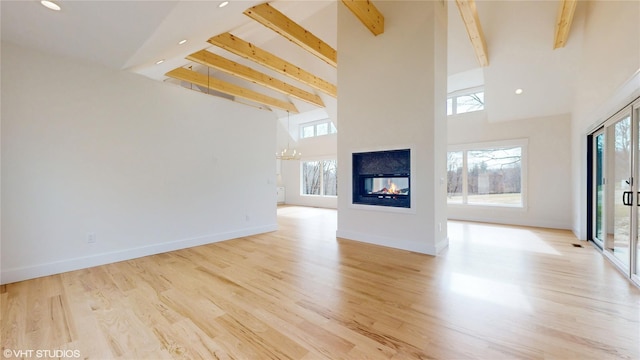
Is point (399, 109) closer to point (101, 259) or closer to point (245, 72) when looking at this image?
point (245, 72)

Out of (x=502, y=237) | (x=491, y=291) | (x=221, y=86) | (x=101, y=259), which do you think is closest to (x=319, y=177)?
(x=221, y=86)

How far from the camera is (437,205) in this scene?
372 cm

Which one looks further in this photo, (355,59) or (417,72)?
(355,59)

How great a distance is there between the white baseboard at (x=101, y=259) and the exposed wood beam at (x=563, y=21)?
6.23 meters

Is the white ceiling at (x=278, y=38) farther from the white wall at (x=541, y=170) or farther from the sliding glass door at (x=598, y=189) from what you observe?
the sliding glass door at (x=598, y=189)

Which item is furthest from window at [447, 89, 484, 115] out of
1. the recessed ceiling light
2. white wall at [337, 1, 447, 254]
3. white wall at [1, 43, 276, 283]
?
the recessed ceiling light

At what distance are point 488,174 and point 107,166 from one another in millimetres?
7449

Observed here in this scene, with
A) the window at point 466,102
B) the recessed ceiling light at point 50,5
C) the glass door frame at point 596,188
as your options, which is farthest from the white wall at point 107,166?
the glass door frame at point 596,188

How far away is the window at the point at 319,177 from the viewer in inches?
382

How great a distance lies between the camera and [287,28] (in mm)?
4000

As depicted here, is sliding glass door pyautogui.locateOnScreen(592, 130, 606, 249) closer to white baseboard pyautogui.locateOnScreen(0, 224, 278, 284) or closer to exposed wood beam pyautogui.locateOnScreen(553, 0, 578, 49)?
exposed wood beam pyautogui.locateOnScreen(553, 0, 578, 49)

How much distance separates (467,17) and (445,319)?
4.07 m

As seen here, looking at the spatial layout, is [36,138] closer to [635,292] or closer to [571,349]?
[571,349]

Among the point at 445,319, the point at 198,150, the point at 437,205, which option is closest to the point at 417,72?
the point at 437,205
